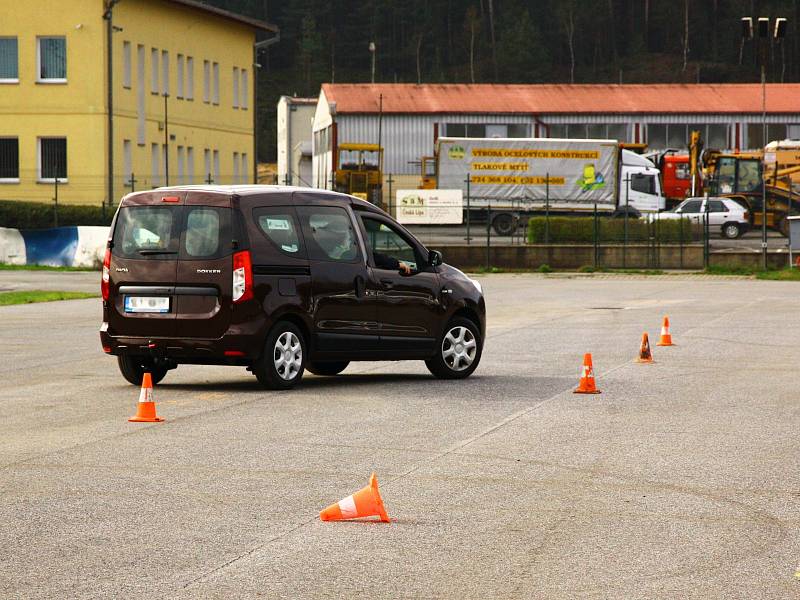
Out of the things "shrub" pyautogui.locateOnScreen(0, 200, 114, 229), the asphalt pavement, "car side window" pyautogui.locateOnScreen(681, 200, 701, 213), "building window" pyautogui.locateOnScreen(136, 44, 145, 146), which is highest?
"building window" pyautogui.locateOnScreen(136, 44, 145, 146)

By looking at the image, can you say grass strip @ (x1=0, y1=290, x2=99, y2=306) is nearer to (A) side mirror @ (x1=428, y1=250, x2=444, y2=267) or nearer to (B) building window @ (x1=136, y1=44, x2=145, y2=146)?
(A) side mirror @ (x1=428, y1=250, x2=444, y2=267)

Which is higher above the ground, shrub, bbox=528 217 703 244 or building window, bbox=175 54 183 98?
building window, bbox=175 54 183 98

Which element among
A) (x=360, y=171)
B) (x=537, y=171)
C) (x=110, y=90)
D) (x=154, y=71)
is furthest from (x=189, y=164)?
(x=537, y=171)

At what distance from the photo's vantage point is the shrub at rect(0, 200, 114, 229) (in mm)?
48094

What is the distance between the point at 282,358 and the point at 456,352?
7.46ft

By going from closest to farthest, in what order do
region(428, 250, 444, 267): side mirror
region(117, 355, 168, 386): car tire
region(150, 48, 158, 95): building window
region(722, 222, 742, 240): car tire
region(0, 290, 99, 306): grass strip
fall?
region(117, 355, 168, 386): car tire, region(428, 250, 444, 267): side mirror, region(0, 290, 99, 306): grass strip, region(722, 222, 742, 240): car tire, region(150, 48, 158, 95): building window

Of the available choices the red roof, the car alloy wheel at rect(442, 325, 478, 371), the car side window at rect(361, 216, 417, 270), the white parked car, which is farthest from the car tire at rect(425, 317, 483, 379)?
the red roof

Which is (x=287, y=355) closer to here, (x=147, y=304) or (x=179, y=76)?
(x=147, y=304)

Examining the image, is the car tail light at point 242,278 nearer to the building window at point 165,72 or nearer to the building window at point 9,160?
the building window at point 9,160

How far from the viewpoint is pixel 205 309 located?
46.0 ft

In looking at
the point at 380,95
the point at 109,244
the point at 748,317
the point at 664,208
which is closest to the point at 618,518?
the point at 109,244

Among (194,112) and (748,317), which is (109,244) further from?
(194,112)

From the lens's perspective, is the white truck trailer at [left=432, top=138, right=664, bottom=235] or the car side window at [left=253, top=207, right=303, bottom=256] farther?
the white truck trailer at [left=432, top=138, right=664, bottom=235]

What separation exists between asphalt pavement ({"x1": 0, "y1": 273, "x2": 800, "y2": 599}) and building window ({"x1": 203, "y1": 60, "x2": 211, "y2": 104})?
4934cm
